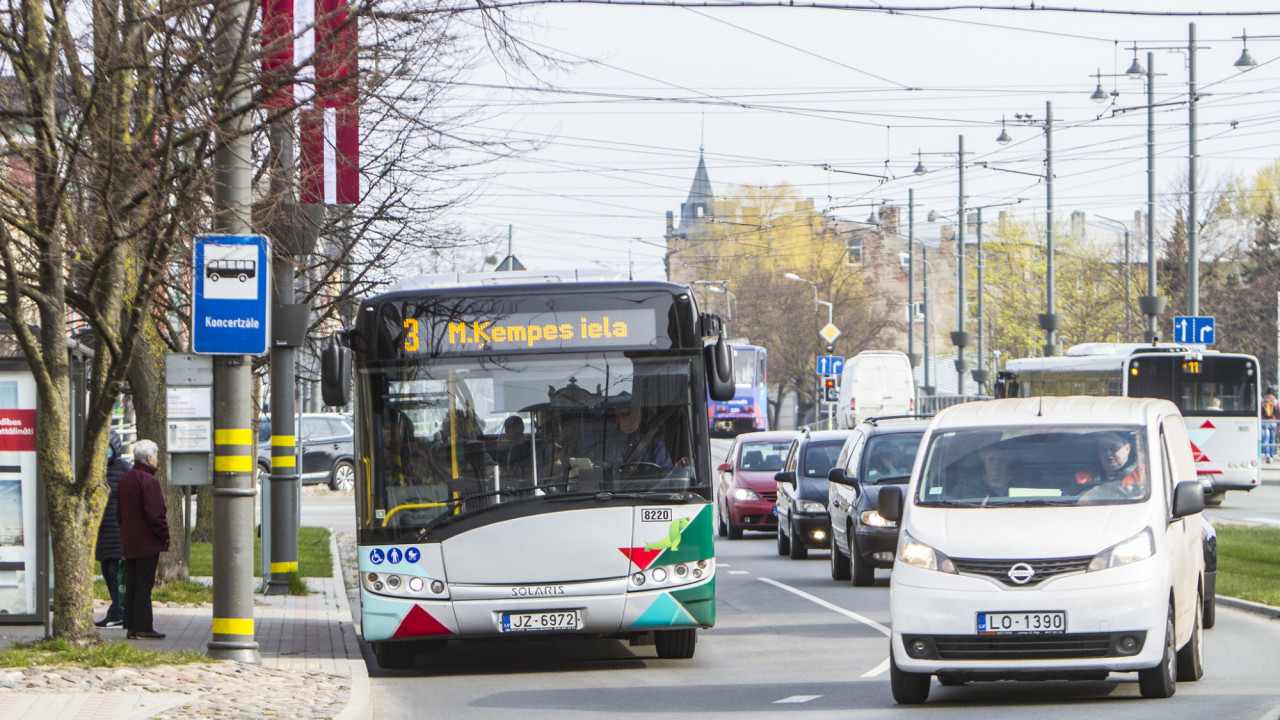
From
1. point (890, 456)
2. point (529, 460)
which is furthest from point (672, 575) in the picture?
point (890, 456)

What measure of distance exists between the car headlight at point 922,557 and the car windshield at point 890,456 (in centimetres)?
821

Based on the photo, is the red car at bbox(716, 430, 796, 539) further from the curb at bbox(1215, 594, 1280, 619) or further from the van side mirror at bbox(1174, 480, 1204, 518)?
the van side mirror at bbox(1174, 480, 1204, 518)

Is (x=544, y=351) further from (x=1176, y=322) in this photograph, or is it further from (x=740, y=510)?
(x=1176, y=322)

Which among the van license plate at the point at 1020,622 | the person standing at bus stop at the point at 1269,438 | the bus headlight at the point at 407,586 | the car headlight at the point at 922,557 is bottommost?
the person standing at bus stop at the point at 1269,438

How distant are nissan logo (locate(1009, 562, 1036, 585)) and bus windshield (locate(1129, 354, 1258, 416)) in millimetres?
26290

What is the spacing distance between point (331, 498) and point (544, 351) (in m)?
28.3

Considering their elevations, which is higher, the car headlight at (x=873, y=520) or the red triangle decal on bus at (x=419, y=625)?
the car headlight at (x=873, y=520)

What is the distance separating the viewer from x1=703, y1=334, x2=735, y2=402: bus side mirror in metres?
11.9

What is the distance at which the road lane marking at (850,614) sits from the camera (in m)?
11.5

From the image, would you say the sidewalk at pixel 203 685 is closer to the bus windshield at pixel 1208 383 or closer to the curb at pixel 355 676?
the curb at pixel 355 676

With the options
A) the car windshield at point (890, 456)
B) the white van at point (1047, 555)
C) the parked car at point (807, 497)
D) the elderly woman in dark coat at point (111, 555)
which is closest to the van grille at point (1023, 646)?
the white van at point (1047, 555)

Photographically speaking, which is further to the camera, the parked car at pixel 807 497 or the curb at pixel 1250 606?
the parked car at pixel 807 497

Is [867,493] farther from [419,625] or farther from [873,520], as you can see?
[419,625]

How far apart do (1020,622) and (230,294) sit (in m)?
5.71
